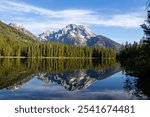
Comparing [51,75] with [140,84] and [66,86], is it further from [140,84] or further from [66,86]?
[140,84]

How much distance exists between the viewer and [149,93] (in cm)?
3422

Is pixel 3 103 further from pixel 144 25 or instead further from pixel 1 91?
pixel 144 25

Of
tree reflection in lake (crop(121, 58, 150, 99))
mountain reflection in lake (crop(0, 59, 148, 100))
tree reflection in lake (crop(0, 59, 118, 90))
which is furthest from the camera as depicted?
tree reflection in lake (crop(0, 59, 118, 90))

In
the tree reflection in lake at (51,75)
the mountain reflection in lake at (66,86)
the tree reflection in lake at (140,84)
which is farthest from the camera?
the tree reflection in lake at (51,75)

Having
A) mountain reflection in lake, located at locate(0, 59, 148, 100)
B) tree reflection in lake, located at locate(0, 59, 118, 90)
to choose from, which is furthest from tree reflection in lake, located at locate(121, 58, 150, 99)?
tree reflection in lake, located at locate(0, 59, 118, 90)

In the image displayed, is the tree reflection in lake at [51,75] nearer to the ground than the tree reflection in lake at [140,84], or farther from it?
nearer to the ground

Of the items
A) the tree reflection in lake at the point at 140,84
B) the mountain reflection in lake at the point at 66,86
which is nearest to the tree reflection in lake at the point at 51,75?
the mountain reflection in lake at the point at 66,86

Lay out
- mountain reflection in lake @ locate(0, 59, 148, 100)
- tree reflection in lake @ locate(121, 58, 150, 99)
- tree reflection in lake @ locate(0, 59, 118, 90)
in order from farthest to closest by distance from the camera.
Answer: tree reflection in lake @ locate(0, 59, 118, 90)
mountain reflection in lake @ locate(0, 59, 148, 100)
tree reflection in lake @ locate(121, 58, 150, 99)

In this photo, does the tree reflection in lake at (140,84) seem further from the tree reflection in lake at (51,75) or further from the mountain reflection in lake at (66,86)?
the tree reflection in lake at (51,75)

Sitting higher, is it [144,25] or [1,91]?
[144,25]

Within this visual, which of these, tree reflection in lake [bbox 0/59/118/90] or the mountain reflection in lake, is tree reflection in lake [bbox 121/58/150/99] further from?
tree reflection in lake [bbox 0/59/118/90]

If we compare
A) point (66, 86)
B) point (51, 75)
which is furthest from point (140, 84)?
point (51, 75)

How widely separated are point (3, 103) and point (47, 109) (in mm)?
3810

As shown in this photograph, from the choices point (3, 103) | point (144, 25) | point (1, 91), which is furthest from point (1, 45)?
point (3, 103)
